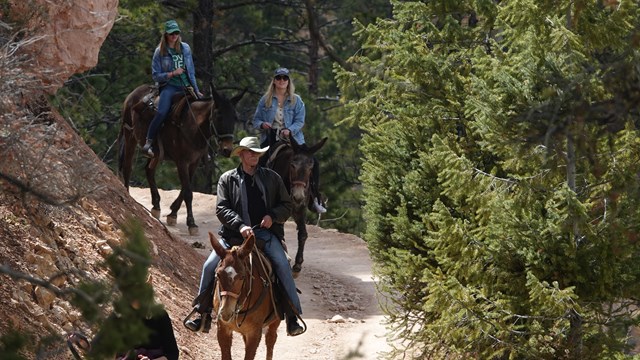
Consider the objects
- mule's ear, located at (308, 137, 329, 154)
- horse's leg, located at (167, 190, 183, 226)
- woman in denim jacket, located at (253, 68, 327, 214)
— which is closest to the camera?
mule's ear, located at (308, 137, 329, 154)

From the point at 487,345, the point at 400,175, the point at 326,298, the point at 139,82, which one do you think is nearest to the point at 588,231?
the point at 487,345

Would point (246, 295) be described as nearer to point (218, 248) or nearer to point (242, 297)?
point (242, 297)

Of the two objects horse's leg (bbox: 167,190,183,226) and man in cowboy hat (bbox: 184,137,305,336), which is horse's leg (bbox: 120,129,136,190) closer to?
horse's leg (bbox: 167,190,183,226)

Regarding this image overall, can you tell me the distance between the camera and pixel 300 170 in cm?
1616

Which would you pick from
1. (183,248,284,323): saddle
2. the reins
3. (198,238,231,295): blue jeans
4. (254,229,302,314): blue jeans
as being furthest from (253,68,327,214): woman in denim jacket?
(198,238,231,295): blue jeans

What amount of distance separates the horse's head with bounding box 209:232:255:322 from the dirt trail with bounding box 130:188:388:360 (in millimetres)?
1828

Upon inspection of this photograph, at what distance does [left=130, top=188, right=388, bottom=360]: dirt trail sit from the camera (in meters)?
14.4

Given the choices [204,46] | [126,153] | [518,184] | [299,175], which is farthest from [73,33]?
[204,46]

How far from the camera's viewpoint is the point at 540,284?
10.8m

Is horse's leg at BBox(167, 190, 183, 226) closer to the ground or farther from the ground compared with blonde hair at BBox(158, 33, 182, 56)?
closer to the ground

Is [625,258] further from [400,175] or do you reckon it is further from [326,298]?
[326,298]

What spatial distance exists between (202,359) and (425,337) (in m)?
2.44

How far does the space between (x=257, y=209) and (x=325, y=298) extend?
19.3 ft

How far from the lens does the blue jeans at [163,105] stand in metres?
18.8
